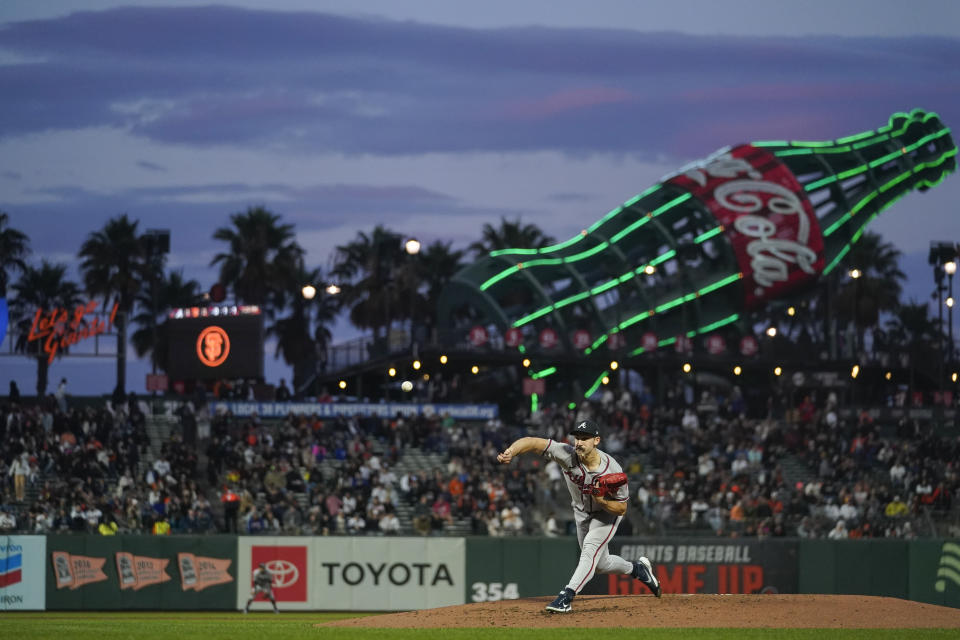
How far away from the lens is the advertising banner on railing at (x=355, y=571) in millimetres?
Result: 30672

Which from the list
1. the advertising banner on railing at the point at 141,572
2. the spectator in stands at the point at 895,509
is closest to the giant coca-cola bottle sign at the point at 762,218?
the spectator in stands at the point at 895,509

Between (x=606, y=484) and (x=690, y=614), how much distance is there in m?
1.89

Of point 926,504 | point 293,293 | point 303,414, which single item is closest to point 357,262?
point 293,293

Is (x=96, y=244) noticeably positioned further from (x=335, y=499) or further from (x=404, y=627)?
(x=404, y=627)

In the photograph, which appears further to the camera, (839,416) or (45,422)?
(839,416)

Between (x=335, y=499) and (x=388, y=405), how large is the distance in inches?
423

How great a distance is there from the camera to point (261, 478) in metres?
36.2

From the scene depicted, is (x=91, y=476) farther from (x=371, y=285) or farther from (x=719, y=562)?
(x=371, y=285)

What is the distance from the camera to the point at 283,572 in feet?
101

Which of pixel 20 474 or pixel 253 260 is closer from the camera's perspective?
pixel 20 474

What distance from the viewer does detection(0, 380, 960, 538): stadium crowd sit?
33188 mm

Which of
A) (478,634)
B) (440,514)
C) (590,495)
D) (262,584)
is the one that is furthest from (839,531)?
(478,634)

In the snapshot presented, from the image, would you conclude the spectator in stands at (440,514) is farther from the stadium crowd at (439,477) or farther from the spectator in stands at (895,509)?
the spectator in stands at (895,509)

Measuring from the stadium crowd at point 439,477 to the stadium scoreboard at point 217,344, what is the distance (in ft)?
14.7
